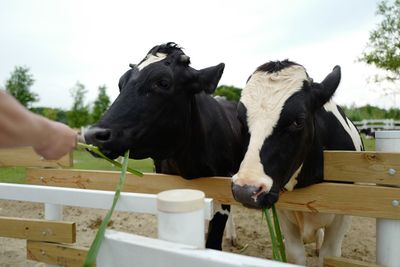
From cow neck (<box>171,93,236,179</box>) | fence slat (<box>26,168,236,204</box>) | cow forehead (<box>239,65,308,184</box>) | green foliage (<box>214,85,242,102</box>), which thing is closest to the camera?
cow forehead (<box>239,65,308,184</box>)

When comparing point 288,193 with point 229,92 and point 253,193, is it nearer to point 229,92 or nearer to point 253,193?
point 253,193

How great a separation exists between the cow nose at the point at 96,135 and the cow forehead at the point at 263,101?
103 cm

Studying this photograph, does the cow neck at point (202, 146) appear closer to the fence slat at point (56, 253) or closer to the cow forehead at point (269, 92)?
the cow forehead at point (269, 92)

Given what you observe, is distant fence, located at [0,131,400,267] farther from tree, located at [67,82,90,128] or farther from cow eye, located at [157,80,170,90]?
tree, located at [67,82,90,128]

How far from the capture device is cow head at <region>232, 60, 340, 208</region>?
A: 2156 mm

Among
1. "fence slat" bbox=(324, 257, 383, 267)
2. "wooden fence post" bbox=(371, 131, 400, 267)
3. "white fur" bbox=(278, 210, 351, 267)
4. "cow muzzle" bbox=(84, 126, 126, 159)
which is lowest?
"white fur" bbox=(278, 210, 351, 267)

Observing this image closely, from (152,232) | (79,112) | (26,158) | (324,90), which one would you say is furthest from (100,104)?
(324,90)

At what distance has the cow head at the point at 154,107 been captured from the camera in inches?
108

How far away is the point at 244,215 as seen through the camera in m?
6.68

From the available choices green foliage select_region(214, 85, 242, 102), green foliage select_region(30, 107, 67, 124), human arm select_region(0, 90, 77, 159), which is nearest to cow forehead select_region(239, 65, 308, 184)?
human arm select_region(0, 90, 77, 159)

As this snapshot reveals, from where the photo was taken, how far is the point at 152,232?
18.6ft

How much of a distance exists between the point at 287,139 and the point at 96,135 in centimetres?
134

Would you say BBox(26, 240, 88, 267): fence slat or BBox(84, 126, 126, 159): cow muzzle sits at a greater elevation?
BBox(84, 126, 126, 159): cow muzzle

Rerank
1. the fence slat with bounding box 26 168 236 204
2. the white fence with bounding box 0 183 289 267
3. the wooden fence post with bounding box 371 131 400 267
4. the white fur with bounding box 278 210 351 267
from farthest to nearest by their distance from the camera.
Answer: the white fur with bounding box 278 210 351 267, the fence slat with bounding box 26 168 236 204, the wooden fence post with bounding box 371 131 400 267, the white fence with bounding box 0 183 289 267
